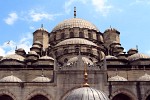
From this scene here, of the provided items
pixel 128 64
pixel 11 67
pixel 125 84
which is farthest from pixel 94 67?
pixel 11 67

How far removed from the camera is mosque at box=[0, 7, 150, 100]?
2673cm

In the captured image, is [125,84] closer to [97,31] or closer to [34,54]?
[34,54]

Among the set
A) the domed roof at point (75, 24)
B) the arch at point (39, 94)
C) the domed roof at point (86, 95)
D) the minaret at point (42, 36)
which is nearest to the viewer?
the domed roof at point (86, 95)

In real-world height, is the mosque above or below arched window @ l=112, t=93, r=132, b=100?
above

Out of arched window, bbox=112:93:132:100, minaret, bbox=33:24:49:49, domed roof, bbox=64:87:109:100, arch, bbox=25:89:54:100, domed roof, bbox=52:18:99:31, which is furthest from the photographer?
domed roof, bbox=52:18:99:31

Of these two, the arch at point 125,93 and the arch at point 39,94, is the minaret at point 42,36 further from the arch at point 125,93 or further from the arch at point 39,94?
the arch at point 125,93

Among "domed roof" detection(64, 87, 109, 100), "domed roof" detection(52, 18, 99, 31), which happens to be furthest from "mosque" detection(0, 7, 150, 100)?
"domed roof" detection(64, 87, 109, 100)

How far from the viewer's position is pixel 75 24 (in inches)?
1670

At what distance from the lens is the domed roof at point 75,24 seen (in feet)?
139

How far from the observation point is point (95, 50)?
3666 centimetres

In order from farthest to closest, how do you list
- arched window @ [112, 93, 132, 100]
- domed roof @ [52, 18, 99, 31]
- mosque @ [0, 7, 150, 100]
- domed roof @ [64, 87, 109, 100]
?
domed roof @ [52, 18, 99, 31]
arched window @ [112, 93, 132, 100]
mosque @ [0, 7, 150, 100]
domed roof @ [64, 87, 109, 100]

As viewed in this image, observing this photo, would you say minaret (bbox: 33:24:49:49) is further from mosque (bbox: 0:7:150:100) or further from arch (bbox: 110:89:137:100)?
arch (bbox: 110:89:137:100)

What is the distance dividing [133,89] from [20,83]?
9.86 m

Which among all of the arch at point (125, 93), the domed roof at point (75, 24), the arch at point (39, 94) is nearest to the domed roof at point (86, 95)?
the arch at point (39, 94)
